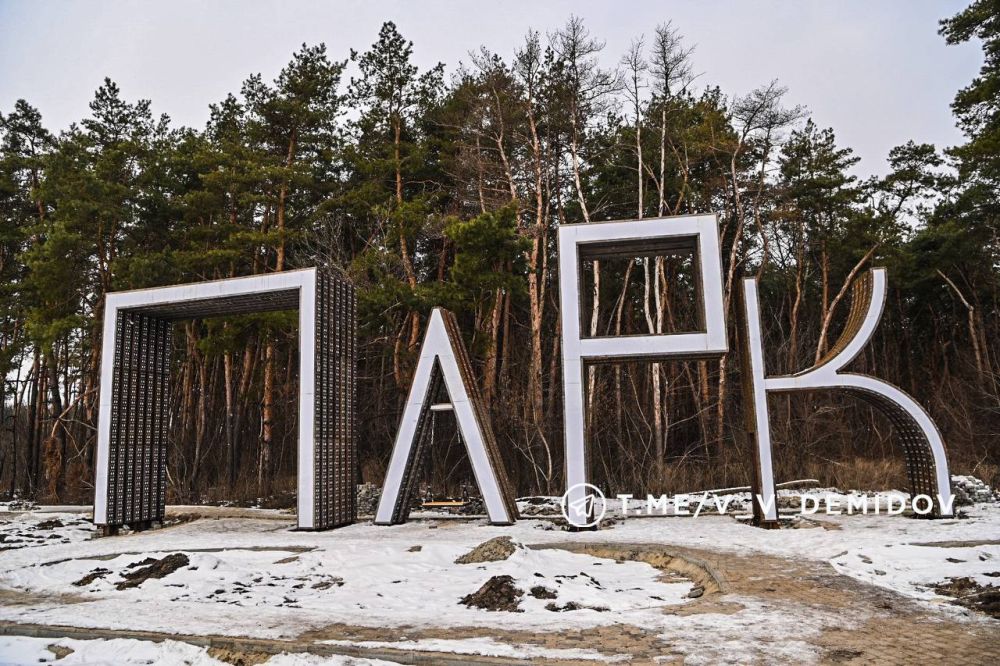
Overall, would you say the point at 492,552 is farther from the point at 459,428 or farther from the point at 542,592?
the point at 459,428

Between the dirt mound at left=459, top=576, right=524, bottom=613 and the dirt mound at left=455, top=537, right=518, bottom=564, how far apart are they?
128cm

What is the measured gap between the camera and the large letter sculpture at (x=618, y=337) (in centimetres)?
1170

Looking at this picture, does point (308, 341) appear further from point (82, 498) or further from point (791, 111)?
point (791, 111)

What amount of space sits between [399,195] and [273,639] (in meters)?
16.6

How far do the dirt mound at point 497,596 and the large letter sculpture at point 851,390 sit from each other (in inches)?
232

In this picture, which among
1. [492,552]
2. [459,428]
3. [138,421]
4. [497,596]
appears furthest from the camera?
[138,421]

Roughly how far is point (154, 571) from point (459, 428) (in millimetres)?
5424

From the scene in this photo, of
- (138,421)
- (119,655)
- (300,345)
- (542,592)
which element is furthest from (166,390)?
(542,592)

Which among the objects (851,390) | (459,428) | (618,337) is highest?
(618,337)

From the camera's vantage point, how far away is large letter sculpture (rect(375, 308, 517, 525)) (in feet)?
40.0

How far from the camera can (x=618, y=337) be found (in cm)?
1209

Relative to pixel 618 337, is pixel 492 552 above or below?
below

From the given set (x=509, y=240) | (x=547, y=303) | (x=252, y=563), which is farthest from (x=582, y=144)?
(x=252, y=563)

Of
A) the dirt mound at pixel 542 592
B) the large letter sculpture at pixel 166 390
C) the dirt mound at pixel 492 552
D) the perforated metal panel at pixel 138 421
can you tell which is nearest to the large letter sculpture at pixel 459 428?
the large letter sculpture at pixel 166 390
